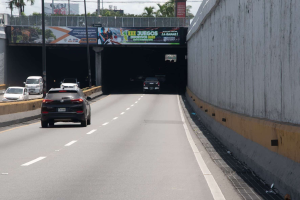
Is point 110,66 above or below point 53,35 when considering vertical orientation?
below

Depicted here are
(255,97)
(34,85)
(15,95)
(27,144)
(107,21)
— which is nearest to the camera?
(255,97)

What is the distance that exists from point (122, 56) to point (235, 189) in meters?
72.4

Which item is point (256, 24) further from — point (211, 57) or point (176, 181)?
point (211, 57)

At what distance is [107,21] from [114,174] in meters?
52.0

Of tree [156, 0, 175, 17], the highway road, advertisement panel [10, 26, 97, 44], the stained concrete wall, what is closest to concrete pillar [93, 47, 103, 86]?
advertisement panel [10, 26, 97, 44]

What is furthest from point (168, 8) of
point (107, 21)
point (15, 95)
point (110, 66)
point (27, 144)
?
point (27, 144)

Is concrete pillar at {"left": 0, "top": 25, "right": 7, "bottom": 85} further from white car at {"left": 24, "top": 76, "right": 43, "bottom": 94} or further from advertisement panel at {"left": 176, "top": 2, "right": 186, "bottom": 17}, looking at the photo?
advertisement panel at {"left": 176, "top": 2, "right": 186, "bottom": 17}

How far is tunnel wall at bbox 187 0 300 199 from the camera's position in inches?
307

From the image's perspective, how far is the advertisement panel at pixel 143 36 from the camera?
58.4 metres

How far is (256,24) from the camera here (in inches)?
442

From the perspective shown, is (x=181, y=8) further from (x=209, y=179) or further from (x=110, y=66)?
(x=209, y=179)

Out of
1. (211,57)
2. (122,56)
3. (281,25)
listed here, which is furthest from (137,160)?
(122,56)

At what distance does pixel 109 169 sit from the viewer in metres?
10.2

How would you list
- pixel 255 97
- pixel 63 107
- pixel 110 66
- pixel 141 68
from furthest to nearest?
pixel 141 68, pixel 110 66, pixel 63 107, pixel 255 97
